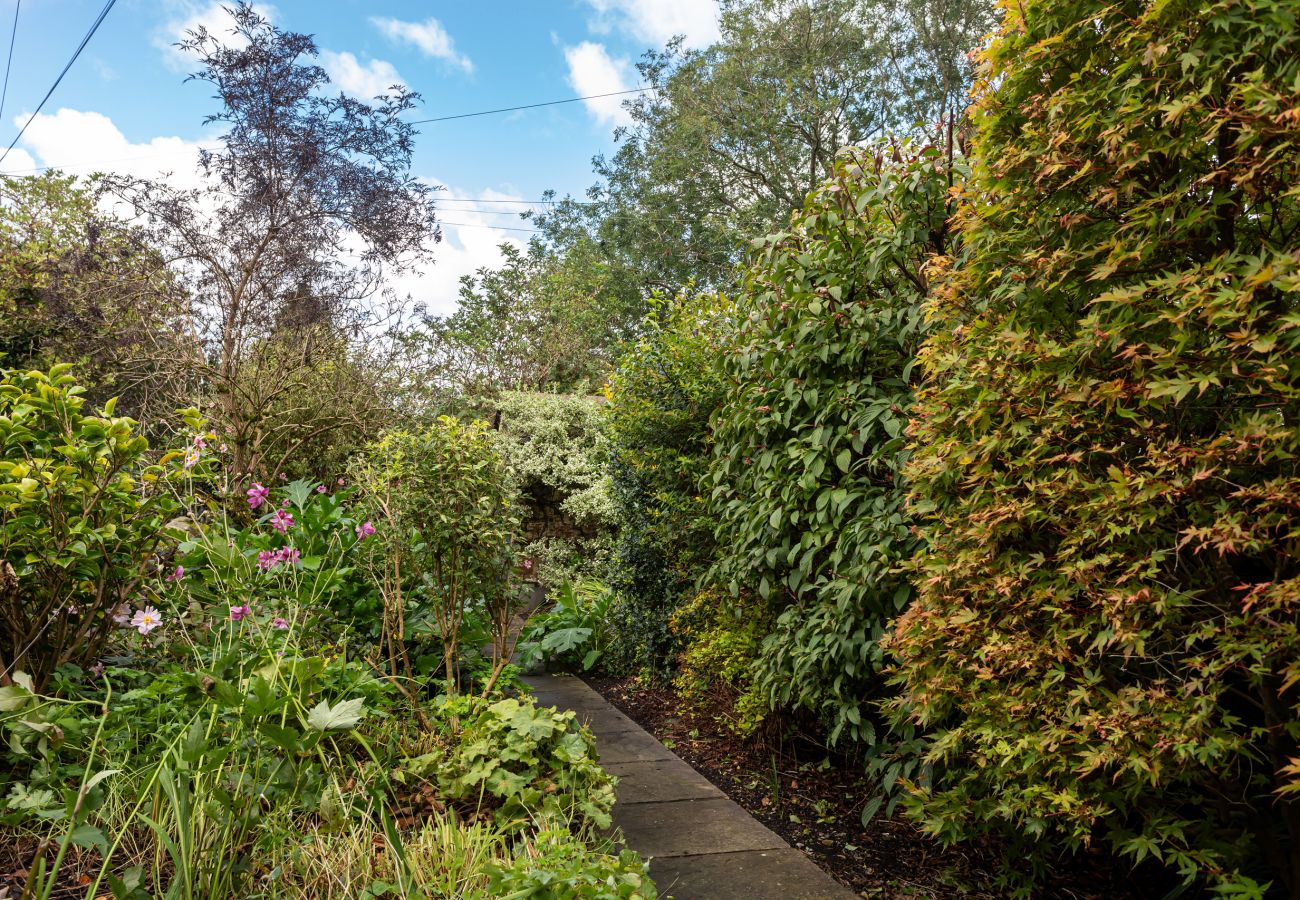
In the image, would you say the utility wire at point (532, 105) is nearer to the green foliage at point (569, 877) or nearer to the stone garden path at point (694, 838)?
the stone garden path at point (694, 838)

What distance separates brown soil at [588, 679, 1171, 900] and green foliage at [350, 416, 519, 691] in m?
1.33

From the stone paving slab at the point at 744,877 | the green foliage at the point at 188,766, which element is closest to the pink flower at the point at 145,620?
the green foliage at the point at 188,766

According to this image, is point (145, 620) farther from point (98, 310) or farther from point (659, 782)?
point (98, 310)

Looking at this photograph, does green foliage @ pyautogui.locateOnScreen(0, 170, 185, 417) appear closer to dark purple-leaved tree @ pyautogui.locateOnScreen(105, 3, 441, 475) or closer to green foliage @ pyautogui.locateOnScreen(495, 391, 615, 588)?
dark purple-leaved tree @ pyautogui.locateOnScreen(105, 3, 441, 475)

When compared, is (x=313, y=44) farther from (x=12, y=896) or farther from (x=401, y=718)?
(x=12, y=896)

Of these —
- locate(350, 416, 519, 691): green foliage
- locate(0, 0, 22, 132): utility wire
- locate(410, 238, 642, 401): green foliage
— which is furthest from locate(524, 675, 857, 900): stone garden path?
locate(0, 0, 22, 132): utility wire

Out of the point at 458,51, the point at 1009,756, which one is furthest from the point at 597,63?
the point at 1009,756

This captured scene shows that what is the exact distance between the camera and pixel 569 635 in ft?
19.9

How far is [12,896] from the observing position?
2053 millimetres

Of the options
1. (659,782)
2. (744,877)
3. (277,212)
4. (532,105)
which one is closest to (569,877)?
(744,877)

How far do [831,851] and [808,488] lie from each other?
144cm

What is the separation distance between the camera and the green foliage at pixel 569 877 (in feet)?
6.59

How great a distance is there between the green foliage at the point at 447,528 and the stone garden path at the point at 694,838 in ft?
2.88

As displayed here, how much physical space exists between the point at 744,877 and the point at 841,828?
78 cm
